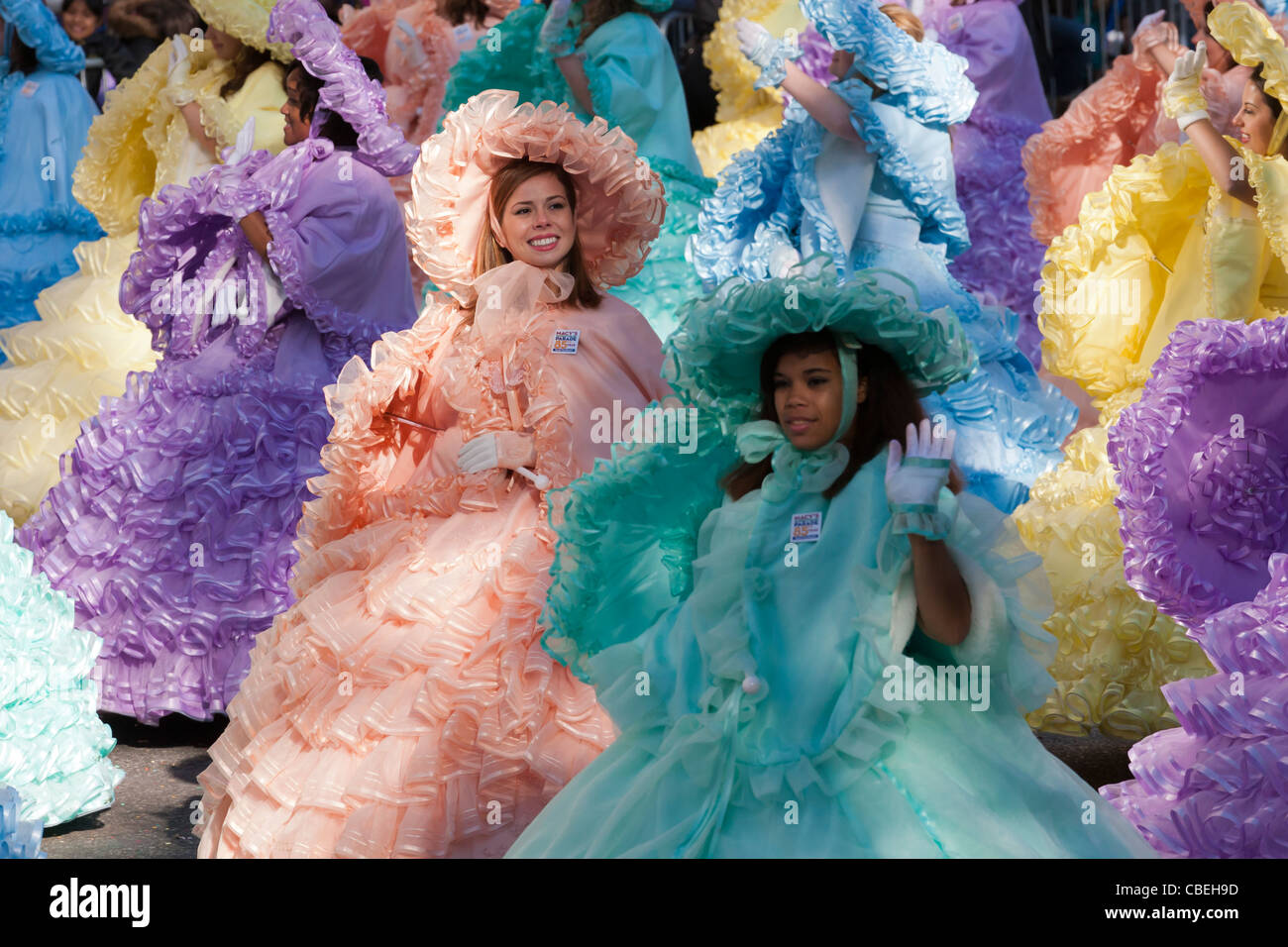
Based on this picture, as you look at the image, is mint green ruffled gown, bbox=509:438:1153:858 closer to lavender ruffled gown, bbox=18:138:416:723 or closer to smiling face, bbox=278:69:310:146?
lavender ruffled gown, bbox=18:138:416:723

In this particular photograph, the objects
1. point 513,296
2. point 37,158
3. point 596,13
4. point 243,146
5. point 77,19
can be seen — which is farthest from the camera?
point 77,19

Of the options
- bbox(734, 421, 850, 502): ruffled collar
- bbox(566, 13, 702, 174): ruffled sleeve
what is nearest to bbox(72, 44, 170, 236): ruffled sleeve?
bbox(566, 13, 702, 174): ruffled sleeve

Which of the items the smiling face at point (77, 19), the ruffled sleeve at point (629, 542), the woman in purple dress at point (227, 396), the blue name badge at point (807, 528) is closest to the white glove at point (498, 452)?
the ruffled sleeve at point (629, 542)

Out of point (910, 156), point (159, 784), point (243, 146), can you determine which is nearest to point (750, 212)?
point (910, 156)

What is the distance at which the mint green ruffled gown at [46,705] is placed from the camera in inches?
177

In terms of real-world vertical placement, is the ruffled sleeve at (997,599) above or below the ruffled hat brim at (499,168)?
below

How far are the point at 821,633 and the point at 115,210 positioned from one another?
15.5 ft

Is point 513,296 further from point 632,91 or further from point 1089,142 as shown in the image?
point 632,91

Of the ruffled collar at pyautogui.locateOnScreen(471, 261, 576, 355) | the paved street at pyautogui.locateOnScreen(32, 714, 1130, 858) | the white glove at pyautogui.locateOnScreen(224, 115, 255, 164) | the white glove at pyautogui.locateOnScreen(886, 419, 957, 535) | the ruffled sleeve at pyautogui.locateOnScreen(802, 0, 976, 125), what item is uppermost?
the ruffled sleeve at pyautogui.locateOnScreen(802, 0, 976, 125)

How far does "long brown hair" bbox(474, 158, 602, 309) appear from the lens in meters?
4.23

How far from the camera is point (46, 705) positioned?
4637 mm

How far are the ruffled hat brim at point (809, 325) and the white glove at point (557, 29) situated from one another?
377 centimetres

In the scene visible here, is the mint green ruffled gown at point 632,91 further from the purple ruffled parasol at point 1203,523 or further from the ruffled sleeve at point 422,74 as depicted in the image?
the purple ruffled parasol at point 1203,523

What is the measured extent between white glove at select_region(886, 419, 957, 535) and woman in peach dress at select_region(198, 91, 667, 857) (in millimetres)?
1101
